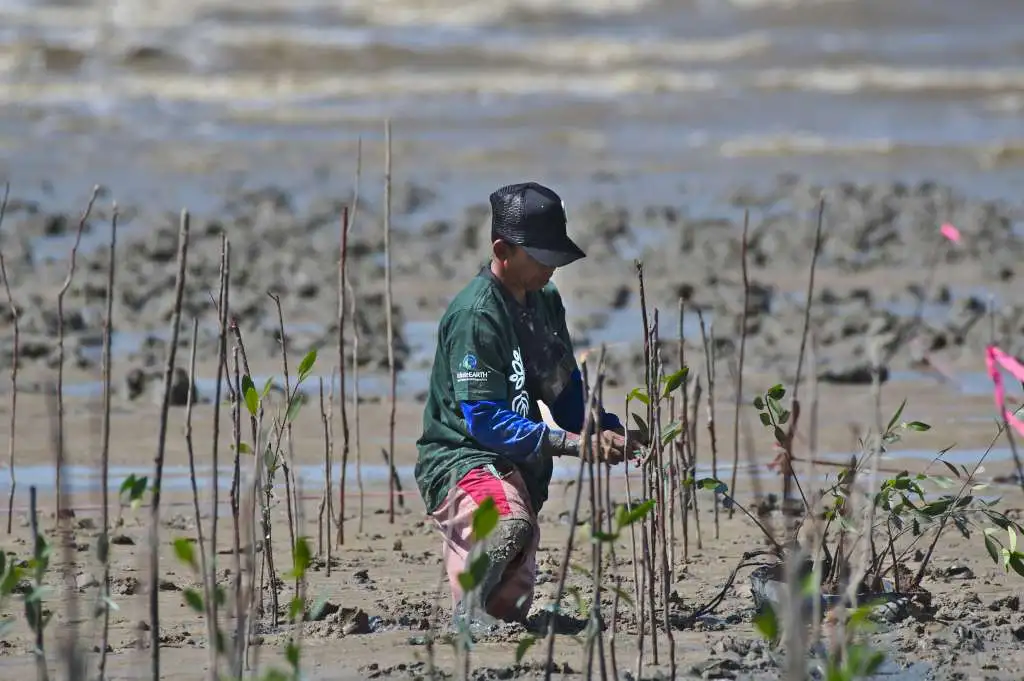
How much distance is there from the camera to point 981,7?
32.4 meters

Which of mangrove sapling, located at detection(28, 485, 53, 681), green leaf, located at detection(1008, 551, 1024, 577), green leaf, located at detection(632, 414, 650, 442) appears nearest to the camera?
mangrove sapling, located at detection(28, 485, 53, 681)

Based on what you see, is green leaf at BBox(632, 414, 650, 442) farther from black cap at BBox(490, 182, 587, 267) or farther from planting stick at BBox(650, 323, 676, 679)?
black cap at BBox(490, 182, 587, 267)

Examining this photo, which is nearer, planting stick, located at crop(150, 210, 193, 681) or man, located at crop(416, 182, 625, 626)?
planting stick, located at crop(150, 210, 193, 681)

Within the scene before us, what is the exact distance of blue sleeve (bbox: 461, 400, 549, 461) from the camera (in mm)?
4141

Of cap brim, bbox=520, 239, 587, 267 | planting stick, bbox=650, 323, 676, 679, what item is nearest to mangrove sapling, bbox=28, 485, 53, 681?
planting stick, bbox=650, 323, 676, 679

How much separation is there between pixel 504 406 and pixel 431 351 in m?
3.98

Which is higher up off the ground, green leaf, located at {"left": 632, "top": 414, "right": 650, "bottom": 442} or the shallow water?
the shallow water

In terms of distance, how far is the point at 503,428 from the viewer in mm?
4164

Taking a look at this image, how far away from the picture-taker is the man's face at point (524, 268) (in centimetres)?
424

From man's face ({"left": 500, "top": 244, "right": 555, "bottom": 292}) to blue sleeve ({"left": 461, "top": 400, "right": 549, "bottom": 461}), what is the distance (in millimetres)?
332

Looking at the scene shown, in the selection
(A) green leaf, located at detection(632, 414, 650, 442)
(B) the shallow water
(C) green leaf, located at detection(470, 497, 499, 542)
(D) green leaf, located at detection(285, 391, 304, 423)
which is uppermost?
(B) the shallow water

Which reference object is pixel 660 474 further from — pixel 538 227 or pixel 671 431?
pixel 538 227

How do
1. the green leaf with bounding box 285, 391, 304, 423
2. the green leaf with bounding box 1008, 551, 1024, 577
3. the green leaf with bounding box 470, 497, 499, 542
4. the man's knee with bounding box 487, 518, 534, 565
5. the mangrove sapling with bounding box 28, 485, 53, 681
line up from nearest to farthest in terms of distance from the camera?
the green leaf with bounding box 470, 497, 499, 542 < the mangrove sapling with bounding box 28, 485, 53, 681 < the green leaf with bounding box 285, 391, 304, 423 < the green leaf with bounding box 1008, 551, 1024, 577 < the man's knee with bounding box 487, 518, 534, 565

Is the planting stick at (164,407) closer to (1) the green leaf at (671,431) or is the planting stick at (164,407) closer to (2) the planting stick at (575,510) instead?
(2) the planting stick at (575,510)
